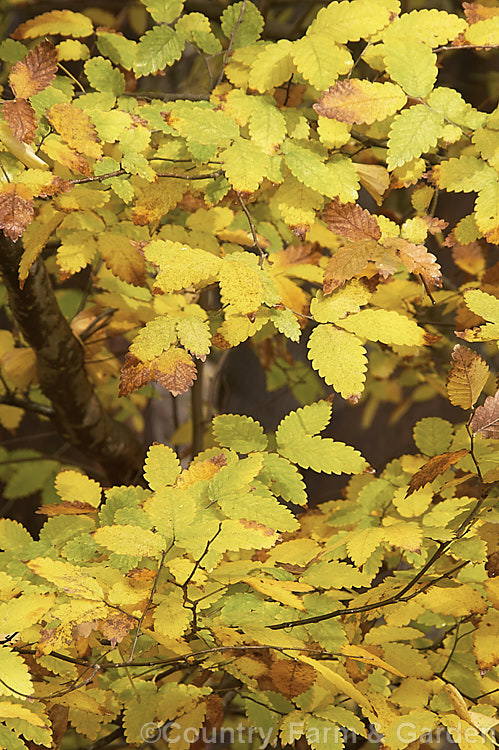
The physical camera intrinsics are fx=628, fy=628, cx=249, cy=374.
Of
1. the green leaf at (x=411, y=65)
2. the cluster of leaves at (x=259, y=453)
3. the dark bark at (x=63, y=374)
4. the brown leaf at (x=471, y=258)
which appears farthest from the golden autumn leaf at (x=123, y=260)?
the brown leaf at (x=471, y=258)

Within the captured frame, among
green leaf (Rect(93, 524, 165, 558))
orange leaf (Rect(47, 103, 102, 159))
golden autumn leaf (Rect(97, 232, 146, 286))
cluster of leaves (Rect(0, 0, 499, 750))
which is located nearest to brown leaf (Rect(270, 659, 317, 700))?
cluster of leaves (Rect(0, 0, 499, 750))

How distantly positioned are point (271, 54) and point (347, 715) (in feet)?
2.93

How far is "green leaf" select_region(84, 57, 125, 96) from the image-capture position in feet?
3.39

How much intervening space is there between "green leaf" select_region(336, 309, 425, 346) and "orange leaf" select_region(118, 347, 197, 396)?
0.22 meters

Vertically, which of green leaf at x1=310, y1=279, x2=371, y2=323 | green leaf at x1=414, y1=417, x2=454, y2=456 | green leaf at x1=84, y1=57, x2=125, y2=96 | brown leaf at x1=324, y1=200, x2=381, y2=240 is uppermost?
green leaf at x1=84, y1=57, x2=125, y2=96

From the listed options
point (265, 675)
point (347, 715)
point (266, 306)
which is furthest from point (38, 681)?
point (266, 306)

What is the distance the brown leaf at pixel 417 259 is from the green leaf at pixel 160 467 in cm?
41

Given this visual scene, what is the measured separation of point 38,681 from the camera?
2.76 ft

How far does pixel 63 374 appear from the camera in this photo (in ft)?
4.36

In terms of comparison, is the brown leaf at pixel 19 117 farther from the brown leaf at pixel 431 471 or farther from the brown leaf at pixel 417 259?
the brown leaf at pixel 431 471

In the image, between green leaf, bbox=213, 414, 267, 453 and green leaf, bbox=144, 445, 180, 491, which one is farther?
green leaf, bbox=213, 414, 267, 453

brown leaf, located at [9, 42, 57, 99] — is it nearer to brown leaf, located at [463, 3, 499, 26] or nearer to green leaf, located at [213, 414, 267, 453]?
green leaf, located at [213, 414, 267, 453]

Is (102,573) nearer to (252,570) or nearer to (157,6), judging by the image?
(252,570)

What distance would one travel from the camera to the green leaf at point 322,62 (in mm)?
840
